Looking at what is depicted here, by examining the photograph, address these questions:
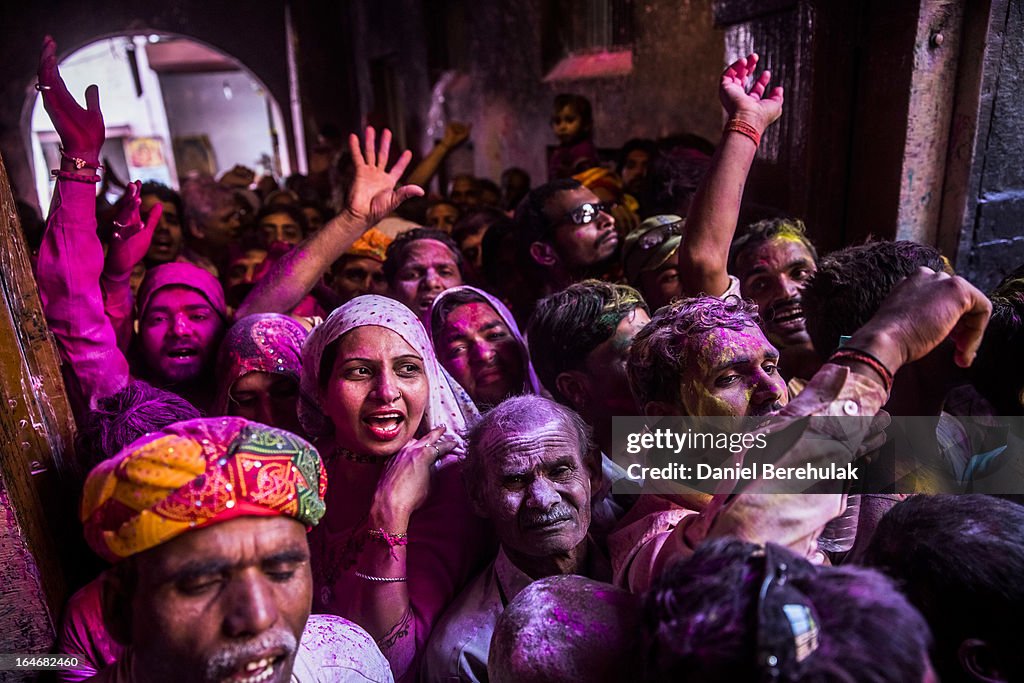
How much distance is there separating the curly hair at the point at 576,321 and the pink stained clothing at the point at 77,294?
67.6 inches

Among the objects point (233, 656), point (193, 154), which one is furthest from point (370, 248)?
point (193, 154)

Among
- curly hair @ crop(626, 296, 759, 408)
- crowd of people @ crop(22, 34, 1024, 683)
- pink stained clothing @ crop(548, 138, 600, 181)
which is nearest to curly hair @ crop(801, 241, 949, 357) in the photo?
crowd of people @ crop(22, 34, 1024, 683)

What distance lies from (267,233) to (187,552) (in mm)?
5242

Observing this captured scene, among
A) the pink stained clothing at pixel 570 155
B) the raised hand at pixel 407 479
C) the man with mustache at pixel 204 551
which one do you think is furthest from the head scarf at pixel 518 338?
the pink stained clothing at pixel 570 155

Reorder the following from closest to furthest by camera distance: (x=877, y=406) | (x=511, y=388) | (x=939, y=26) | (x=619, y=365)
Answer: (x=877, y=406), (x=619, y=365), (x=511, y=388), (x=939, y=26)

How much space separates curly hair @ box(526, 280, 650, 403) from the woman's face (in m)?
0.67

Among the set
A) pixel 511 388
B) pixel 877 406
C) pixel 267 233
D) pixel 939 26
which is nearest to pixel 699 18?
pixel 939 26

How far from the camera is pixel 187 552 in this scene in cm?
143

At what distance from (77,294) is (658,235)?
264 cm

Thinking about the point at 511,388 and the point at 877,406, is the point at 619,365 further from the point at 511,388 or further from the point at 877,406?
the point at 877,406

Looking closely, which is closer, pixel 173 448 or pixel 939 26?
pixel 173 448

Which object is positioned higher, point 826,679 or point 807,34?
point 807,34

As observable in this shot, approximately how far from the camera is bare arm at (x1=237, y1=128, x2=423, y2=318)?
3.65 meters
